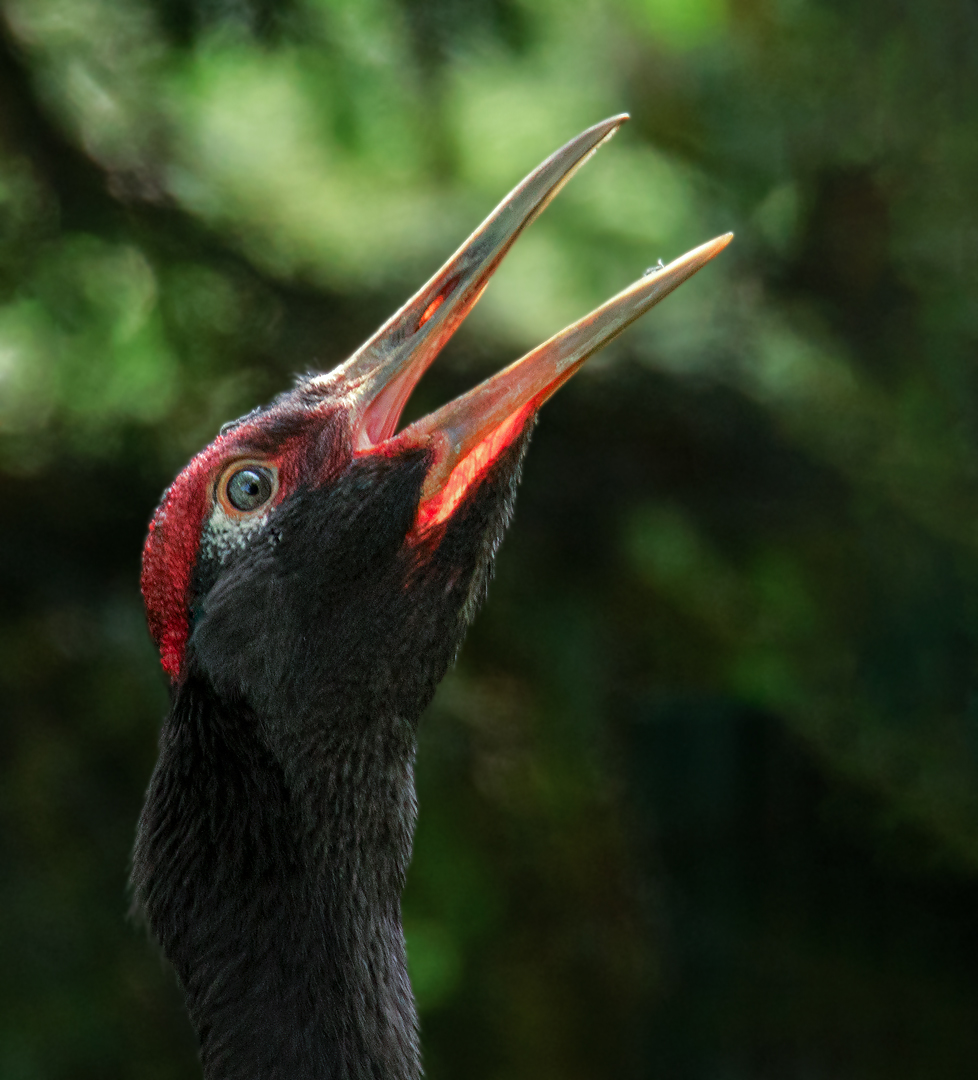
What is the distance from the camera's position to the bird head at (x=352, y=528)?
6.86 feet

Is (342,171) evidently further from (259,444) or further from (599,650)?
(259,444)

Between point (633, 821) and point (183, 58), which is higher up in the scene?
point (183, 58)

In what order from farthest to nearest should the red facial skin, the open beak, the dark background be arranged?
the dark background
the red facial skin
the open beak

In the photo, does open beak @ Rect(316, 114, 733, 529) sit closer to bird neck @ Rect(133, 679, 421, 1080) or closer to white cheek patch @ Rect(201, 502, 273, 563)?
white cheek patch @ Rect(201, 502, 273, 563)

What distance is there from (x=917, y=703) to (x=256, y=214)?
265cm

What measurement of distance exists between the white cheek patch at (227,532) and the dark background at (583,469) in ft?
5.74

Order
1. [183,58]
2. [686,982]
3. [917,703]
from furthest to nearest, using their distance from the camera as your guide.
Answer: [686,982] < [917,703] < [183,58]

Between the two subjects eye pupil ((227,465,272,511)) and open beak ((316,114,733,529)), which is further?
eye pupil ((227,465,272,511))

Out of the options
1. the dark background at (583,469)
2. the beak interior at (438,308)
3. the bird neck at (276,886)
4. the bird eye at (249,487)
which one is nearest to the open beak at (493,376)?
the beak interior at (438,308)

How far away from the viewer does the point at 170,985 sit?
4.08 metres

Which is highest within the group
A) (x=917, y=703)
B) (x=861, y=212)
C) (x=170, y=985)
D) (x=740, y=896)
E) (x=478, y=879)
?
(x=861, y=212)

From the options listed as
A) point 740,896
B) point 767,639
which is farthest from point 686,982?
point 767,639

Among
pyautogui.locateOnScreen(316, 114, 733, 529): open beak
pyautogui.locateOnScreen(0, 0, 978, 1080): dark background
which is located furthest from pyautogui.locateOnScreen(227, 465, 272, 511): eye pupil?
pyautogui.locateOnScreen(0, 0, 978, 1080): dark background

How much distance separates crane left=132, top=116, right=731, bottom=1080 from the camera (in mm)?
2086
